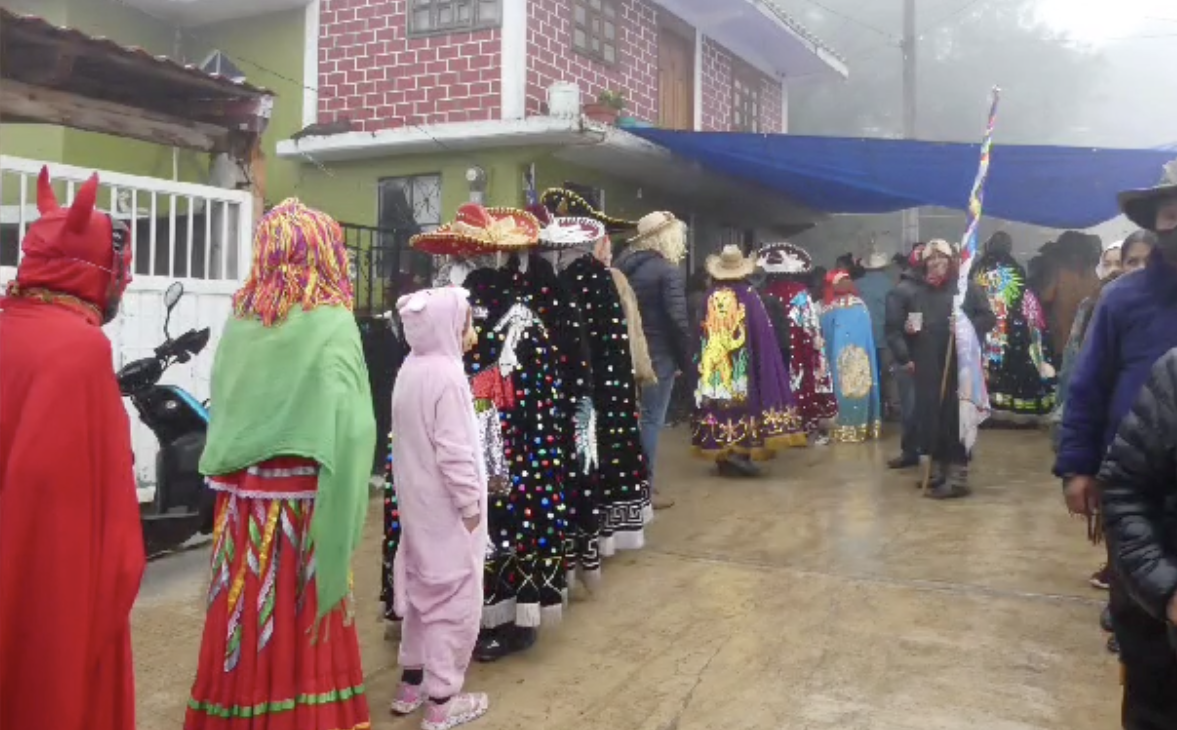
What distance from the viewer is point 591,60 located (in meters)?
9.96

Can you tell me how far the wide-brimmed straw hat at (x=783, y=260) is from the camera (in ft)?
30.0

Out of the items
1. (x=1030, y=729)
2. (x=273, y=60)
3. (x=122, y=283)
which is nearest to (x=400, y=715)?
(x=122, y=283)

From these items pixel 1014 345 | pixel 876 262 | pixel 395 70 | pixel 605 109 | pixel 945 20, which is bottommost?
pixel 1014 345

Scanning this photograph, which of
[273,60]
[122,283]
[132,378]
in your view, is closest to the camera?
[122,283]

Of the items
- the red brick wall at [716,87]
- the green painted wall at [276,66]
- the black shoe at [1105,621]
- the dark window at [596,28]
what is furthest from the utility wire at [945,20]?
the black shoe at [1105,621]

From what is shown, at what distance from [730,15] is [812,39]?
2509 mm

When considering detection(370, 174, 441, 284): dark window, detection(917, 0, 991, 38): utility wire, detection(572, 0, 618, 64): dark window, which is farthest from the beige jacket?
detection(917, 0, 991, 38): utility wire

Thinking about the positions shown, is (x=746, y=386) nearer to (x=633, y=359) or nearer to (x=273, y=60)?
(x=633, y=359)

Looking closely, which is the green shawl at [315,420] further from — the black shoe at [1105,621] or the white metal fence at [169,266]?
the black shoe at [1105,621]

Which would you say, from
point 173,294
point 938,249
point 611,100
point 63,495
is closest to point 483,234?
point 63,495

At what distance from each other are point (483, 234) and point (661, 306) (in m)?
2.66

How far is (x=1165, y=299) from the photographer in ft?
10.1

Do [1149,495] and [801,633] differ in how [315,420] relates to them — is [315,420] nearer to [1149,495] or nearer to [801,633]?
[1149,495]

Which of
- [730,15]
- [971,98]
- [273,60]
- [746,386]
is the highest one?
[971,98]
